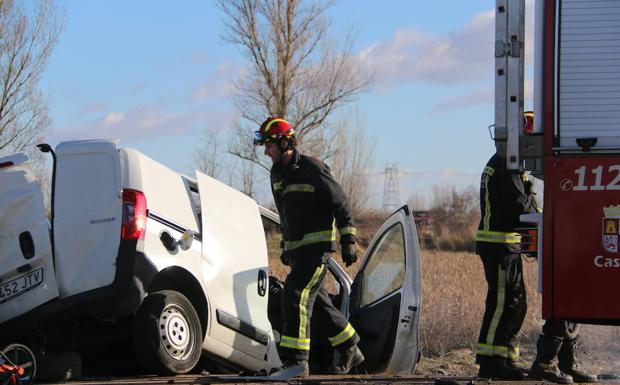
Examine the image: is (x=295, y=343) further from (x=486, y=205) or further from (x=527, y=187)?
(x=527, y=187)

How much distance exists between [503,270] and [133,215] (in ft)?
8.15

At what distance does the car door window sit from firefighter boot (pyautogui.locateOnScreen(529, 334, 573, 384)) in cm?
127

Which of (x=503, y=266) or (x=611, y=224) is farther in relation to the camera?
(x=503, y=266)

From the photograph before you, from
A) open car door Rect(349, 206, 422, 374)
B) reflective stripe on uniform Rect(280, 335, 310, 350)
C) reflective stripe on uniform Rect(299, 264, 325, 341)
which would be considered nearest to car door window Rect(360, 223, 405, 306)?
open car door Rect(349, 206, 422, 374)

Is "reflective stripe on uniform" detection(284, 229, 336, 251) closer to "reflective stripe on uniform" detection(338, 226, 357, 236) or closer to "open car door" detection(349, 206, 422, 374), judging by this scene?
"reflective stripe on uniform" detection(338, 226, 357, 236)

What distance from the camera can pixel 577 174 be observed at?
4984mm

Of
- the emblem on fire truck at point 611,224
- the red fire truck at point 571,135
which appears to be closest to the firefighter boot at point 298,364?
the red fire truck at point 571,135

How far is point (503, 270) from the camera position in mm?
6199

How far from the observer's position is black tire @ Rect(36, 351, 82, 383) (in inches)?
222

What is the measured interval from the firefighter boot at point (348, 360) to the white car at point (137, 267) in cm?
23

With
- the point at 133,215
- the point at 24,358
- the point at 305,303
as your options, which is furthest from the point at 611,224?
the point at 24,358

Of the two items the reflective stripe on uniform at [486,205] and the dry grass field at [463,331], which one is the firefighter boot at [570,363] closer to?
the reflective stripe on uniform at [486,205]

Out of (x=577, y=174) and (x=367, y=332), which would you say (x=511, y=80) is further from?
(x=367, y=332)

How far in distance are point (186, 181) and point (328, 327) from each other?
147cm
